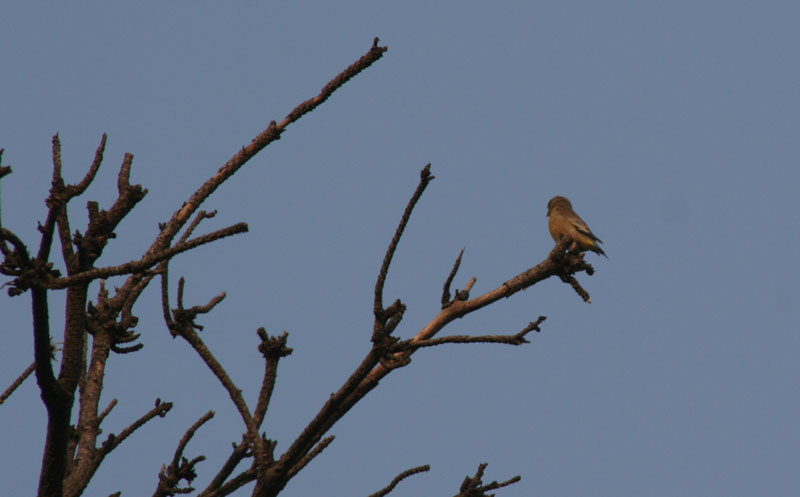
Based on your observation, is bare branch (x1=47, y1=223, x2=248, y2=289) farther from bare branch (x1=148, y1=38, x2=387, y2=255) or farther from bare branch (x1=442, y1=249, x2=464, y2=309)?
bare branch (x1=442, y1=249, x2=464, y2=309)

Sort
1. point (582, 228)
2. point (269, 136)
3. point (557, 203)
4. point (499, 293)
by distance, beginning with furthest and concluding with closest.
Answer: point (557, 203), point (582, 228), point (499, 293), point (269, 136)

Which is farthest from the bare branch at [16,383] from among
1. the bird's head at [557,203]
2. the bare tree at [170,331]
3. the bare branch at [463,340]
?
the bird's head at [557,203]

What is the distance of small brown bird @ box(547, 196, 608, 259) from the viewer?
12117 millimetres

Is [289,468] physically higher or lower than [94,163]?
lower

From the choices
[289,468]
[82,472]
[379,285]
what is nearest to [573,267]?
[379,285]

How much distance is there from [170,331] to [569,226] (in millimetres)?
9090

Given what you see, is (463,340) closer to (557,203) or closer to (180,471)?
(180,471)

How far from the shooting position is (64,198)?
3.07 m

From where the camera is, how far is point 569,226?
12.6m

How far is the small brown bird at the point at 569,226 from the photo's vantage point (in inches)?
477

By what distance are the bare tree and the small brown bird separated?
711cm

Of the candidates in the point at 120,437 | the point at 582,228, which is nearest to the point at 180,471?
the point at 120,437

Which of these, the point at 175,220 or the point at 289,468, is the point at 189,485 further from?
the point at 175,220

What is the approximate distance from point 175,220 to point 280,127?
0.81 meters
